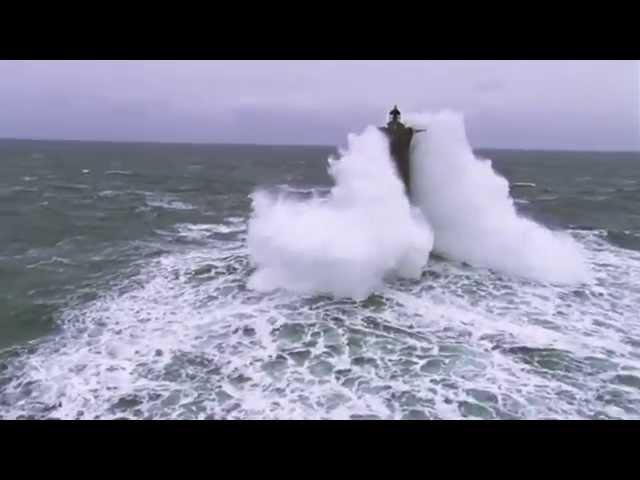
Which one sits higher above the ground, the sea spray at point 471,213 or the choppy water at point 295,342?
the sea spray at point 471,213

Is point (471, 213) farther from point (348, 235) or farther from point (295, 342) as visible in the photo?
point (295, 342)

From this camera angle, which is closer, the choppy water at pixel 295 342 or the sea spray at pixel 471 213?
the choppy water at pixel 295 342

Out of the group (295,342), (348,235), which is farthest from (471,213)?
(295,342)

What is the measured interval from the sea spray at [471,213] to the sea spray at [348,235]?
1031mm

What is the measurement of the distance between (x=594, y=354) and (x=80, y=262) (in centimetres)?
1441

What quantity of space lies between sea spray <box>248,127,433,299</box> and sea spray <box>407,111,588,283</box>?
103cm

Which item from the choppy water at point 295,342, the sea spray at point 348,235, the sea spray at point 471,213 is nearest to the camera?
the choppy water at point 295,342

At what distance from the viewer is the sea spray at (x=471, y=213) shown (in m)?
14.6

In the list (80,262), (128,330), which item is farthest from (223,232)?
(128,330)

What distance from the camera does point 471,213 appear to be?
52.1ft

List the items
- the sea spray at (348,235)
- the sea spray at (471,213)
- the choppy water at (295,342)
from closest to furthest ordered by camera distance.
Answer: the choppy water at (295,342), the sea spray at (348,235), the sea spray at (471,213)

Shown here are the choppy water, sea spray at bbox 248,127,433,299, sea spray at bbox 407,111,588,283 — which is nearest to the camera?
the choppy water

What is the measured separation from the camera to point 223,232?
20250 mm

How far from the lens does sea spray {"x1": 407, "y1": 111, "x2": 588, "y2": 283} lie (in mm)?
14604
